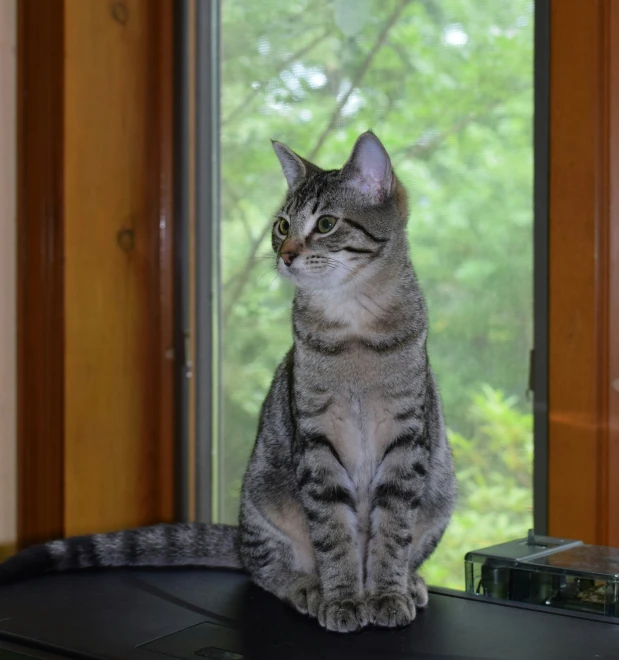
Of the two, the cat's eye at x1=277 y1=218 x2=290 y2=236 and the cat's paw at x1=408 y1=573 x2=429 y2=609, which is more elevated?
the cat's eye at x1=277 y1=218 x2=290 y2=236

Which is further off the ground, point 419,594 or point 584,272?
point 584,272

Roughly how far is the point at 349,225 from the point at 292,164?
24 centimetres

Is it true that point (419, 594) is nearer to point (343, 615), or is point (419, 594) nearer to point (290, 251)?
point (343, 615)

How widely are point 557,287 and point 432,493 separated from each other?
54cm

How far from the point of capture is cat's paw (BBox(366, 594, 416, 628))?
133cm

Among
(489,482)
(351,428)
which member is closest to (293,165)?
(351,428)

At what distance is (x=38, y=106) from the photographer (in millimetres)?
2186

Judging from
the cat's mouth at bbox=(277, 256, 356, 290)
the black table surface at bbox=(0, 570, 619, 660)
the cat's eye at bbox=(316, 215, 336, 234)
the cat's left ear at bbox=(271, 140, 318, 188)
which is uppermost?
the cat's left ear at bbox=(271, 140, 318, 188)

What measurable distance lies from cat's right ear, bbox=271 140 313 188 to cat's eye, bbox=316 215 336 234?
0.55 ft

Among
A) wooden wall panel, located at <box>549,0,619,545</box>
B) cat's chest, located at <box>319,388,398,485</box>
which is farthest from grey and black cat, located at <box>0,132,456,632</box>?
wooden wall panel, located at <box>549,0,619,545</box>

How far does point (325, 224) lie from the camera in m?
1.49

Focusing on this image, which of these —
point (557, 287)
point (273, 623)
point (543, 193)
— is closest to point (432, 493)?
point (273, 623)

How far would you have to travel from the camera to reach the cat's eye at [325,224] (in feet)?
4.85

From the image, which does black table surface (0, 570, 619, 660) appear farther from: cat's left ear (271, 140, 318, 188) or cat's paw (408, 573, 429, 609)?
cat's left ear (271, 140, 318, 188)
